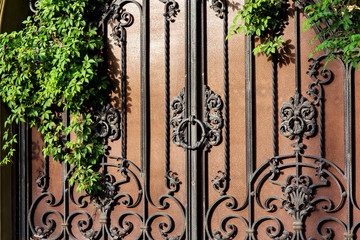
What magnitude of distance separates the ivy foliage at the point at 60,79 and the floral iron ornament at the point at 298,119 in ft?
5.06

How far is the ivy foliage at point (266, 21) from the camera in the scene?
13.4ft

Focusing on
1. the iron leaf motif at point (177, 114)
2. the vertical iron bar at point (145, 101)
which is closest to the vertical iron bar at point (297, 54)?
the iron leaf motif at point (177, 114)

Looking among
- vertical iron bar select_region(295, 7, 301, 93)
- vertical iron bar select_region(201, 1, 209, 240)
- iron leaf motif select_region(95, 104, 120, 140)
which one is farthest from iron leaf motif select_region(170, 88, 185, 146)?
vertical iron bar select_region(295, 7, 301, 93)

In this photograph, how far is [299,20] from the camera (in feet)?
13.6

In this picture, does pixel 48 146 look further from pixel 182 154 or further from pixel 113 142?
pixel 182 154

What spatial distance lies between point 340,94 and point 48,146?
8.13 feet

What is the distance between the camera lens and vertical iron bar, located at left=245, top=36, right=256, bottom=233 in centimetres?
424

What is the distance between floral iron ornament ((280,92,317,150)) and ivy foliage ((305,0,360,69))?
384 mm

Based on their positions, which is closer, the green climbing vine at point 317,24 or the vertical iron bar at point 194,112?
the green climbing vine at point 317,24

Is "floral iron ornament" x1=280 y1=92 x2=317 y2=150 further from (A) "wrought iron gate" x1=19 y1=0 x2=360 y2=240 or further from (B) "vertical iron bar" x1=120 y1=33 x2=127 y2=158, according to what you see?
(B) "vertical iron bar" x1=120 y1=33 x2=127 y2=158

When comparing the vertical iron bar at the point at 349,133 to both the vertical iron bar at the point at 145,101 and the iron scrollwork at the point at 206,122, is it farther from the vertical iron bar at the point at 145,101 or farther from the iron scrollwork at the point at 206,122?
the vertical iron bar at the point at 145,101

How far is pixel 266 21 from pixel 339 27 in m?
0.54

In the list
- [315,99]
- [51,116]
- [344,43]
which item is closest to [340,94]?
[315,99]

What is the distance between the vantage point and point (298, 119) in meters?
4.09
